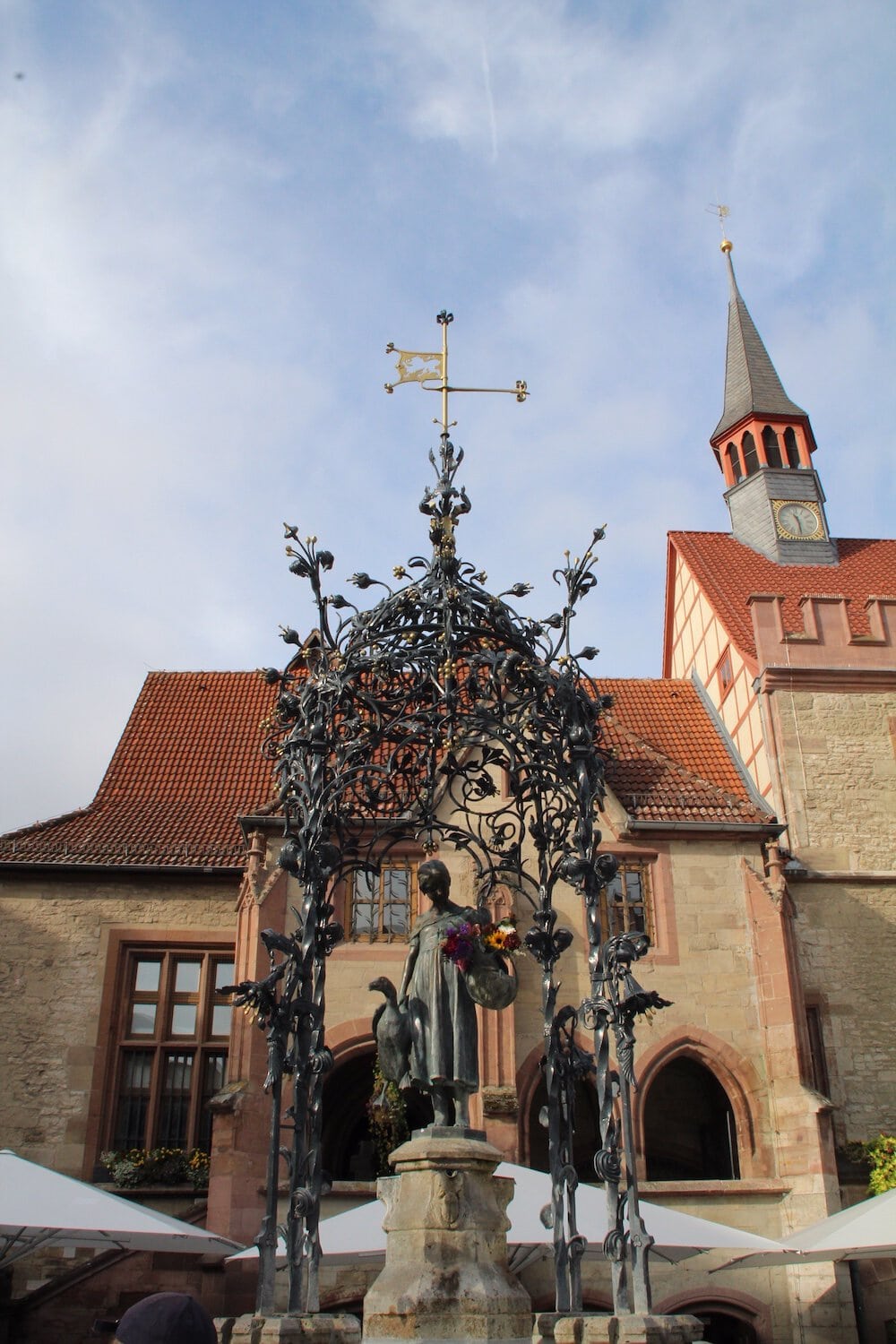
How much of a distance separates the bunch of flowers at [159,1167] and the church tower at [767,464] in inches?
575

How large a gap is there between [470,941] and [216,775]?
11288 millimetres

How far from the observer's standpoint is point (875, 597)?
717 inches

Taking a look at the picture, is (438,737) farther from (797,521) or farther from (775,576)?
(797,521)

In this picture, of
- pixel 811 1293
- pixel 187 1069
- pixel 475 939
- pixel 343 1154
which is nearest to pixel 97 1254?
pixel 187 1069

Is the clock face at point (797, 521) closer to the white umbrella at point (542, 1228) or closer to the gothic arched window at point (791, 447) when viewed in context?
the gothic arched window at point (791, 447)

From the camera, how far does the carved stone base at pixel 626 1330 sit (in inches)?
231

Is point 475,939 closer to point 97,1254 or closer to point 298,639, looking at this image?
point 298,639

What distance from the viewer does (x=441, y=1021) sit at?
22.7ft

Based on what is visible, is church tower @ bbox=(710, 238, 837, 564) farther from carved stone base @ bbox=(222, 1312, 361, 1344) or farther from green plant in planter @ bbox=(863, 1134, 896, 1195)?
carved stone base @ bbox=(222, 1312, 361, 1344)

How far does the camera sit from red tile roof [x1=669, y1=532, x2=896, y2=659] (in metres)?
19.3

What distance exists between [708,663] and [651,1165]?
8571 mm

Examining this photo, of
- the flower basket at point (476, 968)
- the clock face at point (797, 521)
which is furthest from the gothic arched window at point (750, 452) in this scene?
the flower basket at point (476, 968)

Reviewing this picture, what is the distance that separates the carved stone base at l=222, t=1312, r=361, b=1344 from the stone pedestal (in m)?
0.19

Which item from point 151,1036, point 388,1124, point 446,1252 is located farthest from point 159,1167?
point 446,1252
